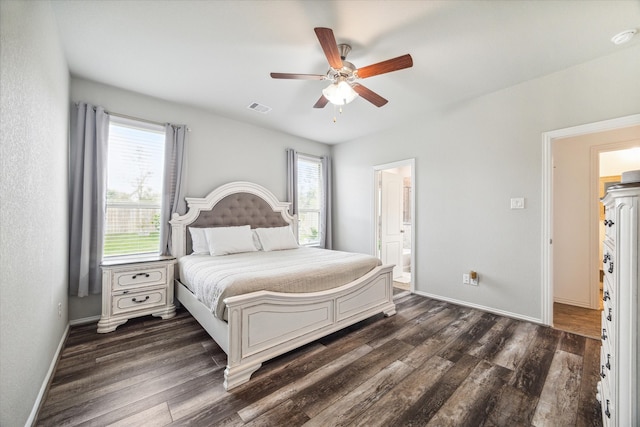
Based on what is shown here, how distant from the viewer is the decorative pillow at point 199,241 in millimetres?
3225

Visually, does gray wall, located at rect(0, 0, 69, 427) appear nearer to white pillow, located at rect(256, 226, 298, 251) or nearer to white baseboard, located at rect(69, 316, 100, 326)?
white baseboard, located at rect(69, 316, 100, 326)

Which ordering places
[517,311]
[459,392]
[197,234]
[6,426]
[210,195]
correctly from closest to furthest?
1. [6,426]
2. [459,392]
3. [517,311]
4. [197,234]
5. [210,195]

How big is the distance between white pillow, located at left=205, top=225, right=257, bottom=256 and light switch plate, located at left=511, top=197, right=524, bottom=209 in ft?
10.6

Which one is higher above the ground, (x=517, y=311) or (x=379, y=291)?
(x=379, y=291)

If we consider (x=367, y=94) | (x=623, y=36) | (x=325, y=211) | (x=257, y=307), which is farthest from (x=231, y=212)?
(x=623, y=36)

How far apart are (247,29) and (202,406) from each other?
2.68m

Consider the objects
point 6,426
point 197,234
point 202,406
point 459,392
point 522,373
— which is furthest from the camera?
point 197,234

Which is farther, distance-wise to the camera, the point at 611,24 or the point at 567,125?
the point at 567,125

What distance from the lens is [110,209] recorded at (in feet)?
9.54

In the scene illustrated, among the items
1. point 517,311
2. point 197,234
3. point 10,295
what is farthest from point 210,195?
point 517,311

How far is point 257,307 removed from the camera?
1894 mm

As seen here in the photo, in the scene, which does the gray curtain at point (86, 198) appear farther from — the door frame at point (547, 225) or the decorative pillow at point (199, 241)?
the door frame at point (547, 225)

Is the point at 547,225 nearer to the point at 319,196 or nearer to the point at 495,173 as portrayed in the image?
the point at 495,173

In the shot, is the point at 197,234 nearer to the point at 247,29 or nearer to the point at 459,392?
the point at 247,29
